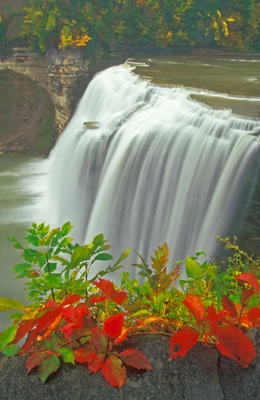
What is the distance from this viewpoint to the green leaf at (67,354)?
156 cm

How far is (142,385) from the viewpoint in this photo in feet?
5.03

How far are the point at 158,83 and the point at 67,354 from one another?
11358mm

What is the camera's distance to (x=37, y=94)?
22.0 metres

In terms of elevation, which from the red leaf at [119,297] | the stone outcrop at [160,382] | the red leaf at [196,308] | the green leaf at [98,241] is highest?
the green leaf at [98,241]

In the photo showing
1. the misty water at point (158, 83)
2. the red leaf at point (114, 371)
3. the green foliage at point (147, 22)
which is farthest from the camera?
the green foliage at point (147, 22)

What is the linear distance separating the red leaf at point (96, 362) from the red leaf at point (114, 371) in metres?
0.02

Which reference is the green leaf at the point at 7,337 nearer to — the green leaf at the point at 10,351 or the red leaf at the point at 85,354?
the green leaf at the point at 10,351

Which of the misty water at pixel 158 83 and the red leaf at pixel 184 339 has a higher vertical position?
the red leaf at pixel 184 339

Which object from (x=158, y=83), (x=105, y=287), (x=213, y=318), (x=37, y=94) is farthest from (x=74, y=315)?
(x=37, y=94)

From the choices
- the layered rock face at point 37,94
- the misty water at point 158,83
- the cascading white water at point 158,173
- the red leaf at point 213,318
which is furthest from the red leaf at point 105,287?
the layered rock face at point 37,94

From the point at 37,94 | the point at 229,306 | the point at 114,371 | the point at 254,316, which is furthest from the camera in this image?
the point at 37,94

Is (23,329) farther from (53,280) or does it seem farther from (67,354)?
(53,280)

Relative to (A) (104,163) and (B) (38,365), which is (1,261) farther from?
(B) (38,365)

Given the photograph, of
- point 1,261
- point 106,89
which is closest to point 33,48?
point 106,89
